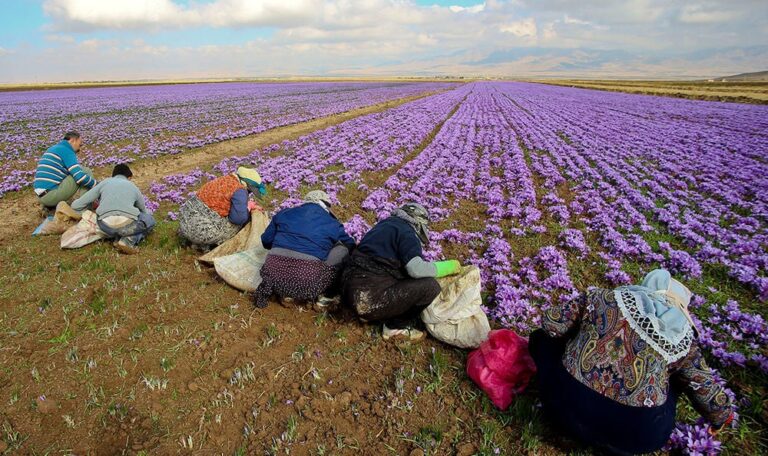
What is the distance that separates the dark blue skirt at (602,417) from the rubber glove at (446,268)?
5.76 ft

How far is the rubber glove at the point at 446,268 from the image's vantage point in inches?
196

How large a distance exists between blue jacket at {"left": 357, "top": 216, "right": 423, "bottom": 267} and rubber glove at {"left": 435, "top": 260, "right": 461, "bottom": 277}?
37 cm

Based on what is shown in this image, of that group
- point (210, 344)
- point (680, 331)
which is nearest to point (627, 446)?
point (680, 331)

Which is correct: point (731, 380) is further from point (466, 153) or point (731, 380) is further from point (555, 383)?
point (466, 153)

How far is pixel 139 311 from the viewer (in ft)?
18.1

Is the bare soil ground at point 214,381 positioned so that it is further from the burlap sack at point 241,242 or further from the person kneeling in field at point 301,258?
the burlap sack at point 241,242

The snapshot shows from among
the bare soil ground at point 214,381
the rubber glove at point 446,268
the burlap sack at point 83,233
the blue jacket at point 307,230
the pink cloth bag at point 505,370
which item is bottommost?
the bare soil ground at point 214,381

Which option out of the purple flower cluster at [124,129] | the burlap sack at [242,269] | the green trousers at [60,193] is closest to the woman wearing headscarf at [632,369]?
the burlap sack at [242,269]

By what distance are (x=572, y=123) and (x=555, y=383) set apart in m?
25.9

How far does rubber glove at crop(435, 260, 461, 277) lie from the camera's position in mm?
4967

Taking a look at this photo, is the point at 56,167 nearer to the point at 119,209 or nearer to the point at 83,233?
the point at 83,233

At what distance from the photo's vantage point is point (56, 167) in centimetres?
872

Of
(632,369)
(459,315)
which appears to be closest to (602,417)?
(632,369)

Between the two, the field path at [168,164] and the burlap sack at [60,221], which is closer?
the burlap sack at [60,221]
